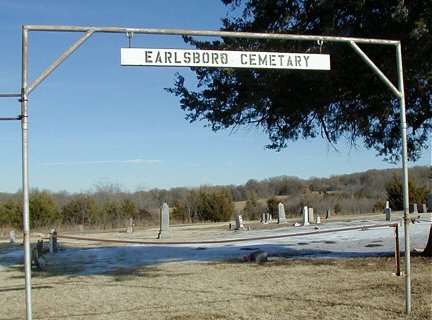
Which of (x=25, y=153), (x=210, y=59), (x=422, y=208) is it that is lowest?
(x=422, y=208)

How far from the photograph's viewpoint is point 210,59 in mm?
6820

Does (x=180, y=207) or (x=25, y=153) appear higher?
(x=25, y=153)

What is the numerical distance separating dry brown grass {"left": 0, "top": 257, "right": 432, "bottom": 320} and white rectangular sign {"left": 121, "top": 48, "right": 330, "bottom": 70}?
352cm

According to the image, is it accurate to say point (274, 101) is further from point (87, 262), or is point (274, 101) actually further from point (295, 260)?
point (87, 262)

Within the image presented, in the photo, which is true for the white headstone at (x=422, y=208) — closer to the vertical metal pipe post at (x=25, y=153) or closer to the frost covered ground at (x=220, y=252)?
the frost covered ground at (x=220, y=252)

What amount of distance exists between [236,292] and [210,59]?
4973mm

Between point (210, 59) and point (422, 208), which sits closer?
point (210, 59)

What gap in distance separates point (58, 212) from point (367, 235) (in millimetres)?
33481

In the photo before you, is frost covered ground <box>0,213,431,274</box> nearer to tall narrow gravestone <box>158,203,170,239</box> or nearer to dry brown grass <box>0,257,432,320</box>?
dry brown grass <box>0,257,432,320</box>

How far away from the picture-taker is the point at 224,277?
12297mm

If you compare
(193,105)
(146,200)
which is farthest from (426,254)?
(146,200)

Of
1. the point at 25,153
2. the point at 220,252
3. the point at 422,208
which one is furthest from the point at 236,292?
the point at 422,208

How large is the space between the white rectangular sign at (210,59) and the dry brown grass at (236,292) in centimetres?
352

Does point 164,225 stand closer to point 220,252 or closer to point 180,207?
point 220,252
